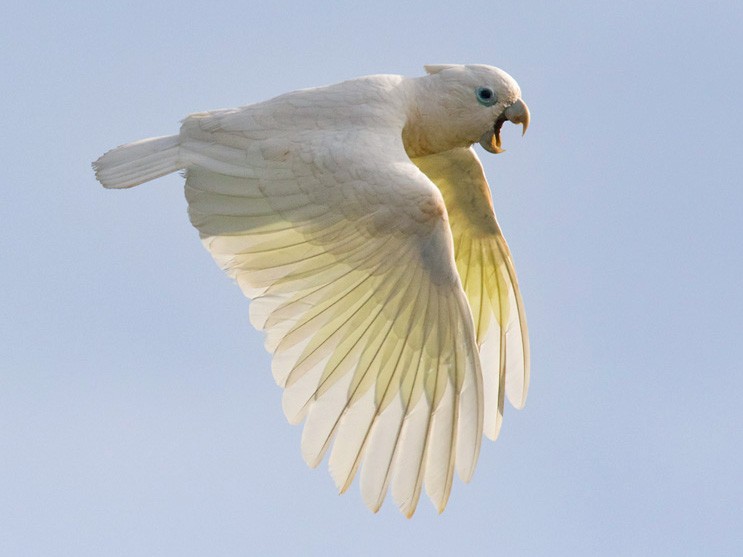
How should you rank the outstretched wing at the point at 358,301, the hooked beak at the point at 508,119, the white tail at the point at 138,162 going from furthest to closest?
the hooked beak at the point at 508,119 → the white tail at the point at 138,162 → the outstretched wing at the point at 358,301

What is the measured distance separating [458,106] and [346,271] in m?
1.37

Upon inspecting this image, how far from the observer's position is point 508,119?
805cm

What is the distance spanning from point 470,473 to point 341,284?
1.17 meters

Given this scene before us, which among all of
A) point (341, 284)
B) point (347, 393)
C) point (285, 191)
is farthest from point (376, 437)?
point (285, 191)

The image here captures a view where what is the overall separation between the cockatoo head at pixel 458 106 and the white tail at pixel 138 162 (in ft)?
4.42

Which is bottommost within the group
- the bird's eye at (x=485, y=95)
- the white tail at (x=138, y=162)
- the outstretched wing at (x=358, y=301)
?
the outstretched wing at (x=358, y=301)

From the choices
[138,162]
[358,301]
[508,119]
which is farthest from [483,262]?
[138,162]

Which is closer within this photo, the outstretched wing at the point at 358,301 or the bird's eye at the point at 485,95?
the outstretched wing at the point at 358,301

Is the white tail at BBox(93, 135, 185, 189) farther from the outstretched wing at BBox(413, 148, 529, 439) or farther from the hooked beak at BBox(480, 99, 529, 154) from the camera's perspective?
the hooked beak at BBox(480, 99, 529, 154)

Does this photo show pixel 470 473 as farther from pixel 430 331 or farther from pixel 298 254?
pixel 298 254

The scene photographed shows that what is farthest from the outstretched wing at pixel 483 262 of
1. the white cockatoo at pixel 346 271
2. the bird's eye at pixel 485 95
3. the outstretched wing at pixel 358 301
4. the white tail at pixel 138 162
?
the white tail at pixel 138 162

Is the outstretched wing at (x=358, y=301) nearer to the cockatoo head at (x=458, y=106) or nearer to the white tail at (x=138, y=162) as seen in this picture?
the white tail at (x=138, y=162)

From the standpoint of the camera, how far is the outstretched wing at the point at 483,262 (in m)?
8.02

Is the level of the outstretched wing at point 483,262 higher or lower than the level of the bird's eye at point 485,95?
→ lower
